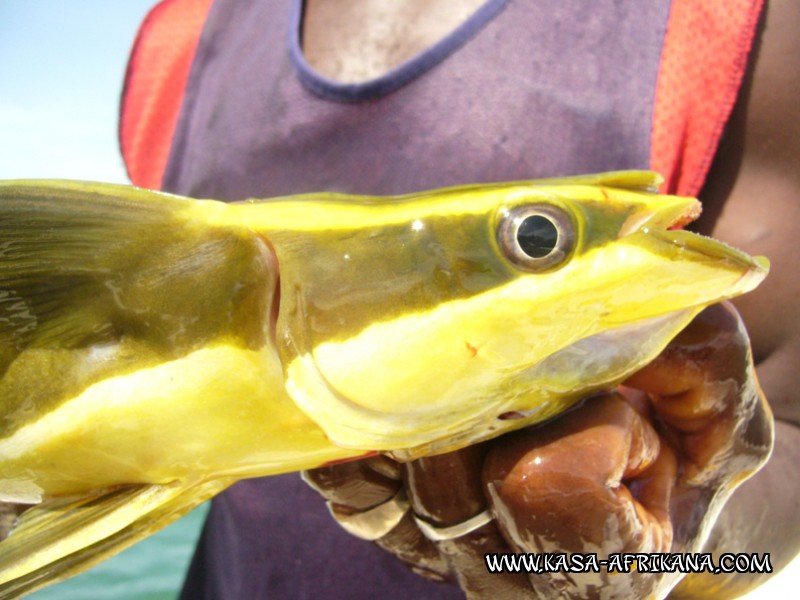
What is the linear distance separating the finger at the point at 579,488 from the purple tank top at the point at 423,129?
2.19 ft

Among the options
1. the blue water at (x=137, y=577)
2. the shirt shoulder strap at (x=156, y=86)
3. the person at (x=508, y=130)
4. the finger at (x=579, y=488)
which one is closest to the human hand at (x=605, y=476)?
the finger at (x=579, y=488)

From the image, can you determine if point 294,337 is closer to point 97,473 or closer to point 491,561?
point 97,473

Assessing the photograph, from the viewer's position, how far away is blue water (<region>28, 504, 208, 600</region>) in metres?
4.30

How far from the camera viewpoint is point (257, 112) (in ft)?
5.26

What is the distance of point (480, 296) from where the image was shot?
761mm

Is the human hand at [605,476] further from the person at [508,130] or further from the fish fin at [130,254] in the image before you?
the fish fin at [130,254]

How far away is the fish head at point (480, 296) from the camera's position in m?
0.74

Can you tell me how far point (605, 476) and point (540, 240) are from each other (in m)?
0.32

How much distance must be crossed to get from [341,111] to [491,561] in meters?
1.00

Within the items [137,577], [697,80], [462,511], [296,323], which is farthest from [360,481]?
[137,577]

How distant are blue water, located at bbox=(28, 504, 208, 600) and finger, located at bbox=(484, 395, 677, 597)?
354cm

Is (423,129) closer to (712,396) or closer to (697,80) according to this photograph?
(697,80)

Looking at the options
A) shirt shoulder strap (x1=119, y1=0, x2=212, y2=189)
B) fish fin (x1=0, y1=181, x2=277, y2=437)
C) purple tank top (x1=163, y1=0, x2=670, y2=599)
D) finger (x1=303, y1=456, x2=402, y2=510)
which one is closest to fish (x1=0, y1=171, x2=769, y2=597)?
fish fin (x1=0, y1=181, x2=277, y2=437)

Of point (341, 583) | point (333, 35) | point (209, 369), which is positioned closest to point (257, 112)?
point (333, 35)
